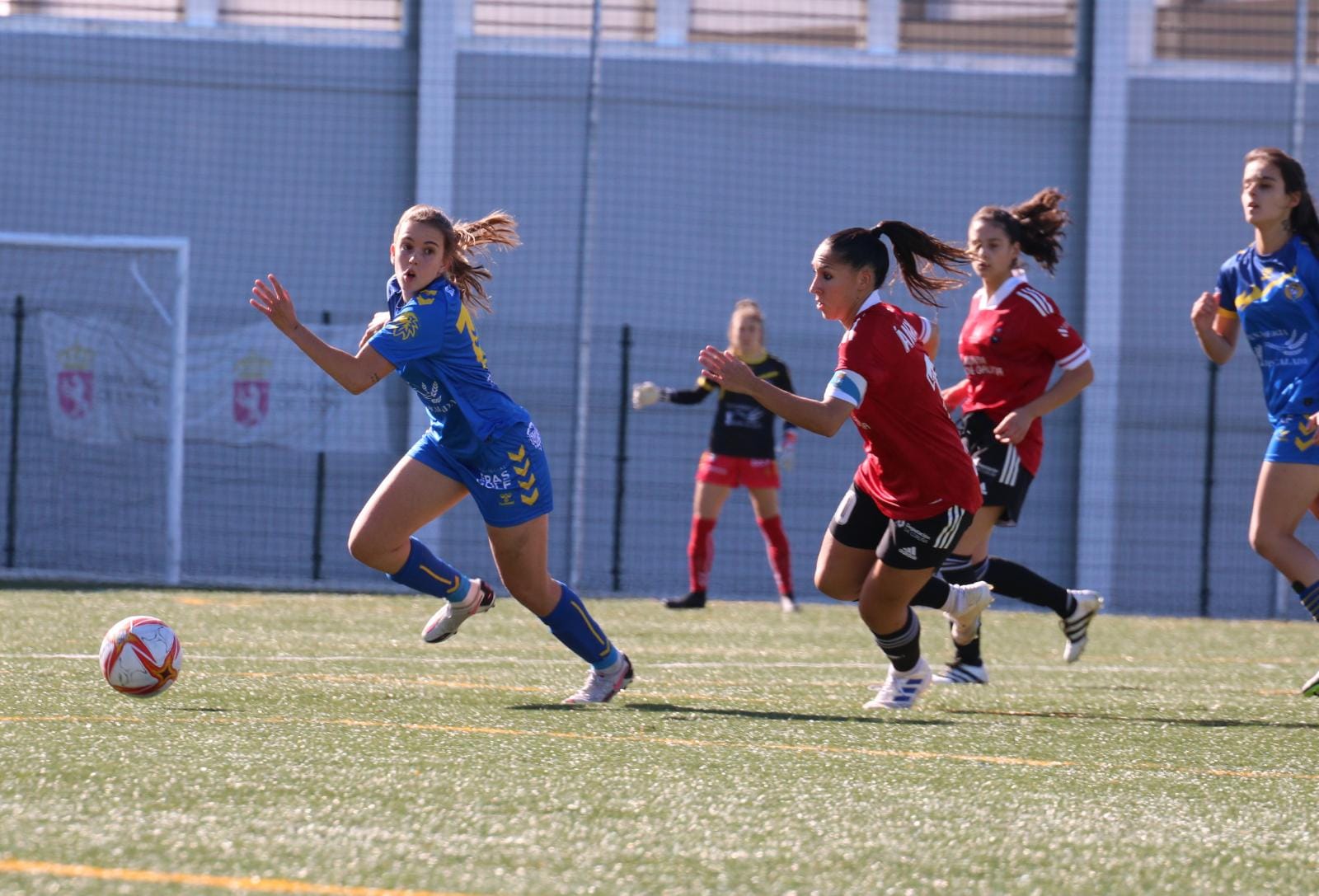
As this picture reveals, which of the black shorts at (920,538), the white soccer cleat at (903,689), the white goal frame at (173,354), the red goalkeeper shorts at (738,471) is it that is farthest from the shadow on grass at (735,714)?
the white goal frame at (173,354)

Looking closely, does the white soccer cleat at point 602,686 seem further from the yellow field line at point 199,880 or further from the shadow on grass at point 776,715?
the yellow field line at point 199,880

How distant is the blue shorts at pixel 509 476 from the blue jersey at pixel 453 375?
0.12ft

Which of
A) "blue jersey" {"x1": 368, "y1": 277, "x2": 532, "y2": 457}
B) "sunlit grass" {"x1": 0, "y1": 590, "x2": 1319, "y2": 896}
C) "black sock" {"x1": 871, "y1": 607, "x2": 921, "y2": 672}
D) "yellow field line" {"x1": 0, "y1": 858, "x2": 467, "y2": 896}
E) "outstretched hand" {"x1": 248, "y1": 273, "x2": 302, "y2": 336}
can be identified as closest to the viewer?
"yellow field line" {"x1": 0, "y1": 858, "x2": 467, "y2": 896}

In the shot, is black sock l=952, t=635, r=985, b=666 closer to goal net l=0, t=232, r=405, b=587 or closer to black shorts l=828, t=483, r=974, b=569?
black shorts l=828, t=483, r=974, b=569

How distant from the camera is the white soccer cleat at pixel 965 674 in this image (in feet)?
22.0

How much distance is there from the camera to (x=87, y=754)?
402 cm

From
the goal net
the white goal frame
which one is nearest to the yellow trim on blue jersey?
the white goal frame

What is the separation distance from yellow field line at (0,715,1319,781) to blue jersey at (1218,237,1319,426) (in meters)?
1.85

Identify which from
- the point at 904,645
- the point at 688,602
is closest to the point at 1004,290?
the point at 904,645

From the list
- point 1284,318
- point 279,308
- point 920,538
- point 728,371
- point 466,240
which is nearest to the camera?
point 728,371

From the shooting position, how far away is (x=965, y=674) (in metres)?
6.72

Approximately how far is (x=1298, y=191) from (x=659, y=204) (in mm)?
10069

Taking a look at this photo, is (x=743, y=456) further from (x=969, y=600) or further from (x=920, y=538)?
(x=920, y=538)

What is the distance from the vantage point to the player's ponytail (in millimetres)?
5293
